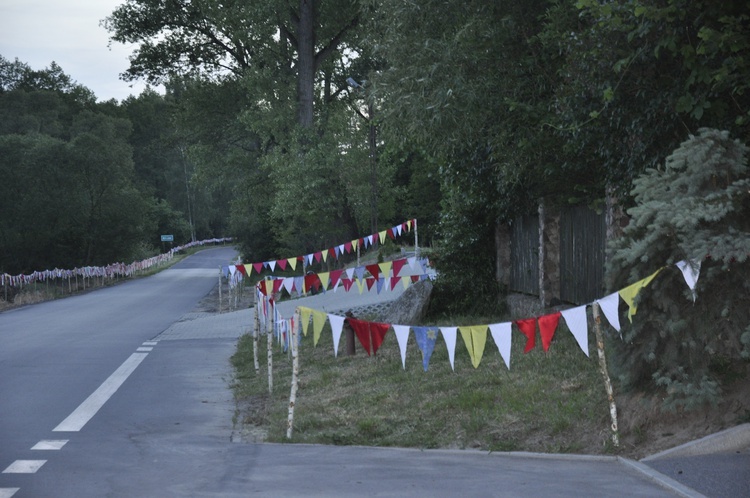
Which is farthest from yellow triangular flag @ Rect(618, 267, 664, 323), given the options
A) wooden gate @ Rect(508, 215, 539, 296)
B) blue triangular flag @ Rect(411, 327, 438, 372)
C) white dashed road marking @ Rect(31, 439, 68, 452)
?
wooden gate @ Rect(508, 215, 539, 296)

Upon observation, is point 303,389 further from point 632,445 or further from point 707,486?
point 707,486

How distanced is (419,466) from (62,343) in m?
15.0

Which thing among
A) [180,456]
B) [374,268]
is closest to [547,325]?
[180,456]

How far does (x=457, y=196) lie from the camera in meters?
21.3

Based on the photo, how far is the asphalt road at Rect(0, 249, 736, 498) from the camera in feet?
24.4

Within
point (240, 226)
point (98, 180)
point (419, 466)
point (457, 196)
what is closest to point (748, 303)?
point (419, 466)

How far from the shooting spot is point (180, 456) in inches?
360

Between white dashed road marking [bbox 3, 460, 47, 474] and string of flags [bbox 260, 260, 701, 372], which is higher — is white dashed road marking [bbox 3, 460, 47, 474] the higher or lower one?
the lower one

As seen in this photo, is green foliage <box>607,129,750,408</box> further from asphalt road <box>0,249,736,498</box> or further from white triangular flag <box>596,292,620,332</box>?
asphalt road <box>0,249,736,498</box>

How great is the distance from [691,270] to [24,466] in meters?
6.25

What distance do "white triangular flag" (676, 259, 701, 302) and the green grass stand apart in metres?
1.69

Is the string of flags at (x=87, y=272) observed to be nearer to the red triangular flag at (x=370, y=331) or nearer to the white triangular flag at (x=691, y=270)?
the red triangular flag at (x=370, y=331)

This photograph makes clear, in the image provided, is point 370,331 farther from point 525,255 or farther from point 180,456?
point 525,255

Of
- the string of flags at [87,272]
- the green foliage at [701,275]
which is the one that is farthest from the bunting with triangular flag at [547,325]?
the string of flags at [87,272]
